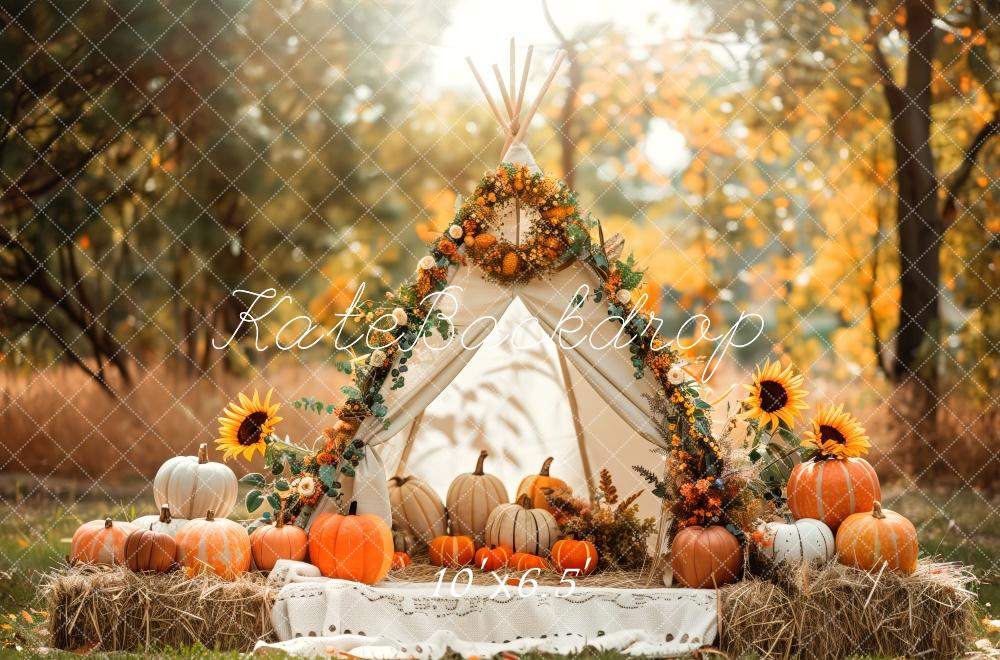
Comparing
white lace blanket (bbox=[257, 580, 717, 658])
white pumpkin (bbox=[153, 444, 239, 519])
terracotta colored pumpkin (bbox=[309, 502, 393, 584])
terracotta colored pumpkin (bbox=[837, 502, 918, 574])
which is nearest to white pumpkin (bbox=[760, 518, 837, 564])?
terracotta colored pumpkin (bbox=[837, 502, 918, 574])

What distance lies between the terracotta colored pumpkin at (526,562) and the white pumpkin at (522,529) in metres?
0.13

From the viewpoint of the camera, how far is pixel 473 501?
6891 millimetres

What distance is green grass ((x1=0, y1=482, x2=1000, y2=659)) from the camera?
5.98m

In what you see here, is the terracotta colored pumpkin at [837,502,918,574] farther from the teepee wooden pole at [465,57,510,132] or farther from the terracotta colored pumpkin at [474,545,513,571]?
the teepee wooden pole at [465,57,510,132]

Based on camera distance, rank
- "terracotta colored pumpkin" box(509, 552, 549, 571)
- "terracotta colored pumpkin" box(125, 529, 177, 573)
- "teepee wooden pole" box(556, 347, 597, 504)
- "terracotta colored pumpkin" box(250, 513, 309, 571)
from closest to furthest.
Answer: "terracotta colored pumpkin" box(125, 529, 177, 573), "terracotta colored pumpkin" box(250, 513, 309, 571), "terracotta colored pumpkin" box(509, 552, 549, 571), "teepee wooden pole" box(556, 347, 597, 504)

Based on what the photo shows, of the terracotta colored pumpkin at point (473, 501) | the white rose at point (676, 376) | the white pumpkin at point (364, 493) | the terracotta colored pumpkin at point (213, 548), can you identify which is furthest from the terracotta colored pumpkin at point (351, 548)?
the white rose at point (676, 376)

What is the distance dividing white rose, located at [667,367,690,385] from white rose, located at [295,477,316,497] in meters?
1.87

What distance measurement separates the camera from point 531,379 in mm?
7391

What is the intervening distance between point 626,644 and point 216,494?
2278 mm

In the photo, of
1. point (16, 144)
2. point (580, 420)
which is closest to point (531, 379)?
point (580, 420)

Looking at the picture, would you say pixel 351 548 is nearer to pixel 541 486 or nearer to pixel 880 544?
pixel 541 486

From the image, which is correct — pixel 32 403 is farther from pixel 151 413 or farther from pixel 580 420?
pixel 580 420

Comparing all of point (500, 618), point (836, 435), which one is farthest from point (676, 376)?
point (500, 618)

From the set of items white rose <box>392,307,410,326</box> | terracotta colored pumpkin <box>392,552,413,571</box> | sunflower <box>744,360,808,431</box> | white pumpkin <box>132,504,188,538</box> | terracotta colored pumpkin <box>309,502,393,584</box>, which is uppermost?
white rose <box>392,307,410,326</box>
